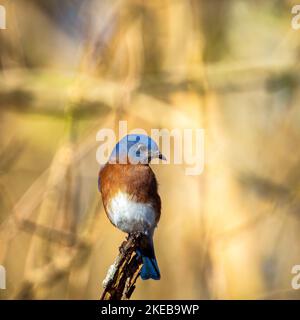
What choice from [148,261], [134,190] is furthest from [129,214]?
[148,261]

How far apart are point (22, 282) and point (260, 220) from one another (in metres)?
0.75

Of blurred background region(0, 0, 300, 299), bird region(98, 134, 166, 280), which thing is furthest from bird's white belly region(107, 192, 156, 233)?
blurred background region(0, 0, 300, 299)

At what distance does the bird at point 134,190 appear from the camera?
1813 mm

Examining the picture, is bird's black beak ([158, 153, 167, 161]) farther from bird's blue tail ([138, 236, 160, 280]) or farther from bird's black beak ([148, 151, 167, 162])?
bird's blue tail ([138, 236, 160, 280])

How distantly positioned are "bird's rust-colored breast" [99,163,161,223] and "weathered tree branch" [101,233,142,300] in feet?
0.38

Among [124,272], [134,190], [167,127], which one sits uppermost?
[167,127]

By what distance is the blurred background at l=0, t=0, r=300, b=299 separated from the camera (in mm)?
1948

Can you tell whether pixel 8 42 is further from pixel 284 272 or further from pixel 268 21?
pixel 284 272

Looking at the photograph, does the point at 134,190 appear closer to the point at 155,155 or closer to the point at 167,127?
the point at 155,155

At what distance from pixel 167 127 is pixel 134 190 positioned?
10.2 inches

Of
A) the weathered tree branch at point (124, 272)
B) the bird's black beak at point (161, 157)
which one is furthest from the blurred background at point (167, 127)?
the weathered tree branch at point (124, 272)

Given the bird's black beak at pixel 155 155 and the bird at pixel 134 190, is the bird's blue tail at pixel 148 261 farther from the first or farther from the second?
the bird's black beak at pixel 155 155

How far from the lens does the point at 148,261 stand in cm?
188
